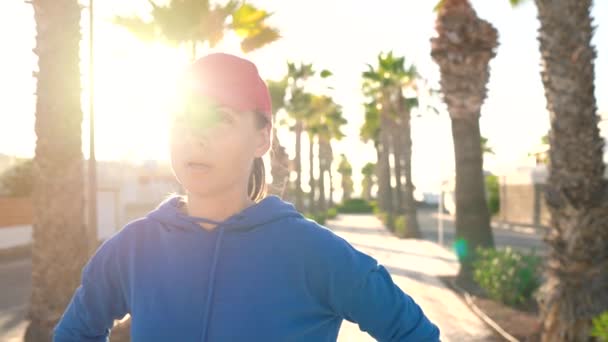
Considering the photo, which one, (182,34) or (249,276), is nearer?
(249,276)

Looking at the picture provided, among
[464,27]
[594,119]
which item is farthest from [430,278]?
[594,119]

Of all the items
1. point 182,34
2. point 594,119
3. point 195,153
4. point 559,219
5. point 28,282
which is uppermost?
point 182,34

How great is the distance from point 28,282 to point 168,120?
1884cm

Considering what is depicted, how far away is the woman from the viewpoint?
182cm

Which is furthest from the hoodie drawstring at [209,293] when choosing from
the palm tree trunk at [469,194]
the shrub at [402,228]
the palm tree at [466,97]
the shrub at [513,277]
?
the shrub at [402,228]

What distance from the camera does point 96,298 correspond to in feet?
7.02

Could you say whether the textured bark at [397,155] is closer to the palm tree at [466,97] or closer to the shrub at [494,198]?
the shrub at [494,198]

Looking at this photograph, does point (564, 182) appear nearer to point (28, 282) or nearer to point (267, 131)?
point (267, 131)

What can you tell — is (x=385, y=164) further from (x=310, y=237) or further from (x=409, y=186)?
(x=310, y=237)

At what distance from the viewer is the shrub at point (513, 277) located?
1377cm

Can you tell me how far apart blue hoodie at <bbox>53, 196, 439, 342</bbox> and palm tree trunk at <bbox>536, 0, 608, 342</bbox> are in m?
7.29

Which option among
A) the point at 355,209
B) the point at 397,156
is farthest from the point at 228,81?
the point at 355,209

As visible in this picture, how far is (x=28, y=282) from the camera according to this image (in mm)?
19109

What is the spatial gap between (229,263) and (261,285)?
12cm
